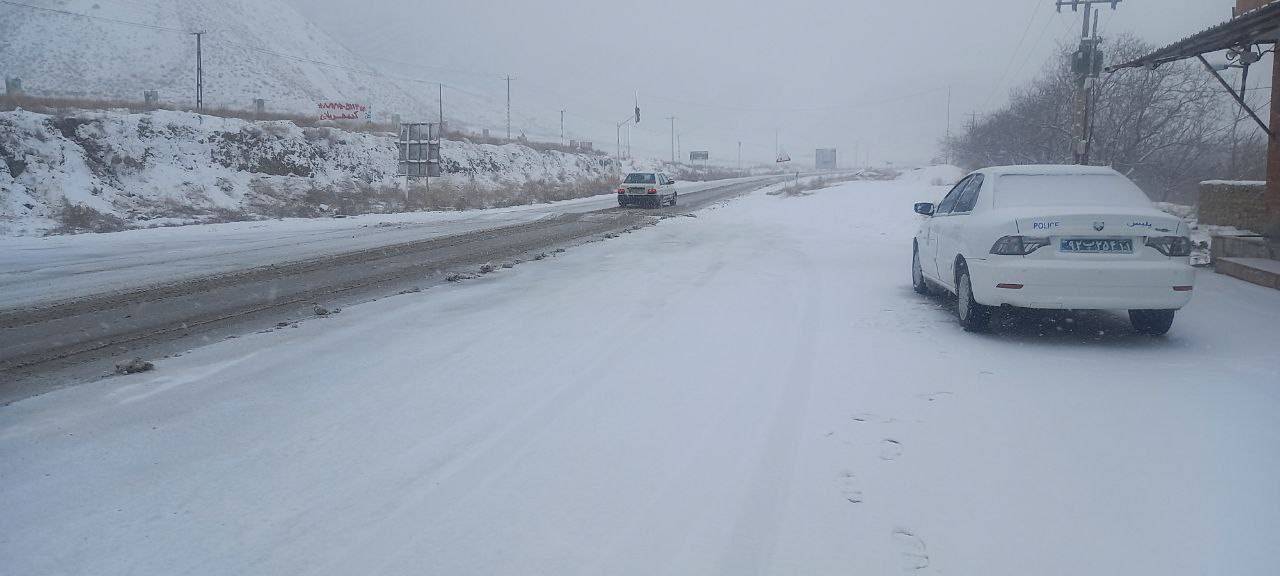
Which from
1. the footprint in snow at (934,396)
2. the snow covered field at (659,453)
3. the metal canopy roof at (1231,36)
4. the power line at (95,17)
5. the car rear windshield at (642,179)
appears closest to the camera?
the snow covered field at (659,453)

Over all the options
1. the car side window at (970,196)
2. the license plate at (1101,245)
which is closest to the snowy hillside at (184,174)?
the car side window at (970,196)

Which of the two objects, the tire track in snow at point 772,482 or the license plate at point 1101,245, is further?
the license plate at point 1101,245

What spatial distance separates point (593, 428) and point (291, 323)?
4.57 m

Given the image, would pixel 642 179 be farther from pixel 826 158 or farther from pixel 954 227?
pixel 826 158

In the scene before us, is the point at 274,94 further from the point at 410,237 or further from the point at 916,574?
the point at 916,574

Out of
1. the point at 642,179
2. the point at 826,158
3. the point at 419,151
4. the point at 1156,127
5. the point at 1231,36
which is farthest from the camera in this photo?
the point at 826,158

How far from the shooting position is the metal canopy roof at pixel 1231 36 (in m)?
12.3

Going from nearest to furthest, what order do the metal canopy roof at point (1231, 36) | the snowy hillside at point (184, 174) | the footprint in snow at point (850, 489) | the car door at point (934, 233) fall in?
the footprint in snow at point (850, 489) < the car door at point (934, 233) < the metal canopy roof at point (1231, 36) < the snowy hillside at point (184, 174)

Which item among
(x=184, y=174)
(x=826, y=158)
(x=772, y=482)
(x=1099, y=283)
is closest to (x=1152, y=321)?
(x=1099, y=283)

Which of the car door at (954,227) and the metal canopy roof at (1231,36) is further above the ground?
the metal canopy roof at (1231,36)

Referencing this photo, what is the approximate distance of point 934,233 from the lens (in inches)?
376

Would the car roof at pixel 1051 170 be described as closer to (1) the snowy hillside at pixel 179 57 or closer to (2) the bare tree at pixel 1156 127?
(2) the bare tree at pixel 1156 127

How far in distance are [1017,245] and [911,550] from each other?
4701mm

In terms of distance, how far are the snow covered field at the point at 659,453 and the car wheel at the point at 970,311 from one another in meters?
0.18
